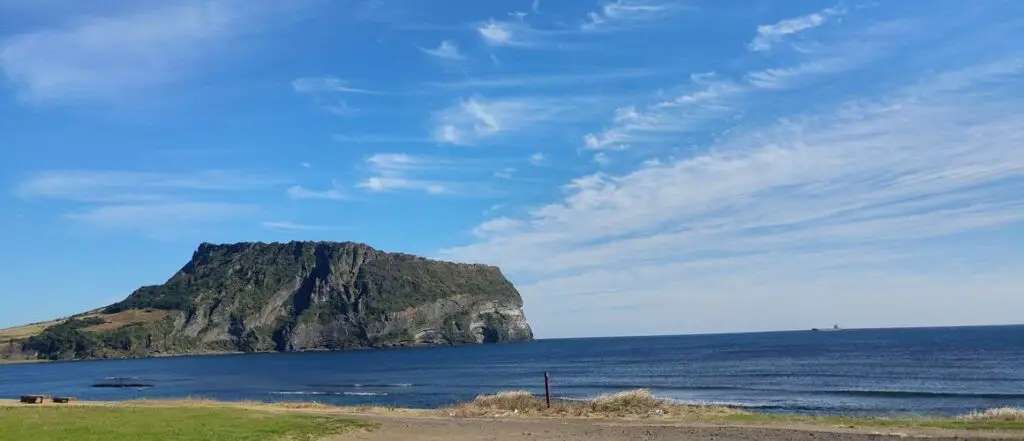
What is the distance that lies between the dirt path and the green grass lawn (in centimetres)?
181

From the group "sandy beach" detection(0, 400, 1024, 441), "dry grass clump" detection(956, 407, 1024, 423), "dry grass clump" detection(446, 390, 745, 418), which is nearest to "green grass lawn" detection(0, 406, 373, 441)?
"sandy beach" detection(0, 400, 1024, 441)

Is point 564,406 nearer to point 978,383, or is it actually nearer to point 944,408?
point 944,408

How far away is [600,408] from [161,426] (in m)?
16.7

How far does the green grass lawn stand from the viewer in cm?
2197

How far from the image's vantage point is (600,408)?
31953mm

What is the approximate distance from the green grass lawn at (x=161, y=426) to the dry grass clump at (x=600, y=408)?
703cm

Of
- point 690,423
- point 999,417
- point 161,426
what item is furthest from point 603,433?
point 999,417

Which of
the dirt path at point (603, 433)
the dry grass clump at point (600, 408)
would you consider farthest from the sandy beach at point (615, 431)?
the dry grass clump at point (600, 408)

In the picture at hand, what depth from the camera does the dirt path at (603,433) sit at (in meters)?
23.3

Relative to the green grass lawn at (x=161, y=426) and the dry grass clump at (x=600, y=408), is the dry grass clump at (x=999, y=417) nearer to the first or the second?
the dry grass clump at (x=600, y=408)

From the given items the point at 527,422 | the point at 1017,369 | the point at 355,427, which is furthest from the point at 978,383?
the point at 355,427

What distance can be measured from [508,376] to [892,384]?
160 feet

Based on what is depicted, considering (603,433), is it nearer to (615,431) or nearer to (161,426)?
(615,431)

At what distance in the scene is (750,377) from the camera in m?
84.2
